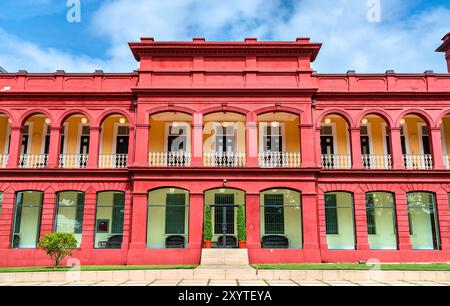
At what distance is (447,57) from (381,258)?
14.3m

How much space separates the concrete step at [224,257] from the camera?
15.2 m

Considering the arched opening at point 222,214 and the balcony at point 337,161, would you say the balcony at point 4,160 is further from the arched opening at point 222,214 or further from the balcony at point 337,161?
the balcony at point 337,161

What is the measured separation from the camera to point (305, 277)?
1154 centimetres

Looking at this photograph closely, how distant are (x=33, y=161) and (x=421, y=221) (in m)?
20.7

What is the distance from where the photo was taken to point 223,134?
20.0 metres

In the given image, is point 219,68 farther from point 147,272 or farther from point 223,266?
point 147,272

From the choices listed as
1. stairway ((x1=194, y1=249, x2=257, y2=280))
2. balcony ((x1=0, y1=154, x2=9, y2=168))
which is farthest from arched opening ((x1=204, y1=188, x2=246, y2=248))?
balcony ((x1=0, y1=154, x2=9, y2=168))

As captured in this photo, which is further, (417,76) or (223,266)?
(417,76)

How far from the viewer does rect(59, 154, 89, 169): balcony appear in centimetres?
1827

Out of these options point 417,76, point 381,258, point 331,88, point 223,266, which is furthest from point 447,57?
point 223,266

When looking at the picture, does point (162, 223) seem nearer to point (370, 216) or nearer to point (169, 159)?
point (169, 159)

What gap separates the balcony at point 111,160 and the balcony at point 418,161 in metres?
14.4

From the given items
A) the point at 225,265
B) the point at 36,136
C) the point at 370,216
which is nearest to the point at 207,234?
the point at 225,265
